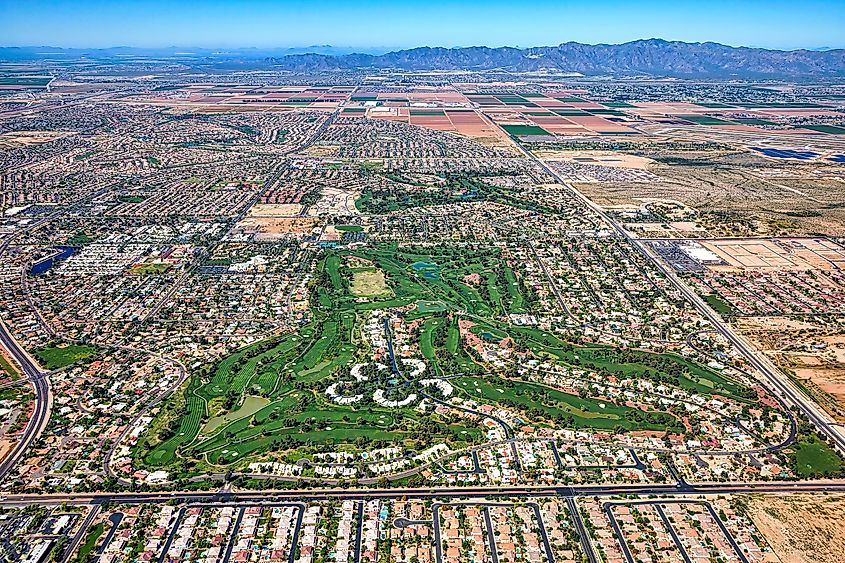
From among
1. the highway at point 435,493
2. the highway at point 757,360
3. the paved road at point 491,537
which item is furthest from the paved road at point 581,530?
the highway at point 757,360

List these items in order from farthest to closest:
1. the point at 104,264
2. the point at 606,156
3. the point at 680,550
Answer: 1. the point at 606,156
2. the point at 104,264
3. the point at 680,550

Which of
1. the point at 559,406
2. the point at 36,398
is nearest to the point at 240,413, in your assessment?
the point at 36,398

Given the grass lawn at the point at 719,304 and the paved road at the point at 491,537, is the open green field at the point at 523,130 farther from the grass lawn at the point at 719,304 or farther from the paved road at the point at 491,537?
the paved road at the point at 491,537

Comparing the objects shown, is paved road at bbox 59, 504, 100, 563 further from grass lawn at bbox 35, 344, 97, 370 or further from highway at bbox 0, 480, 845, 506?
grass lawn at bbox 35, 344, 97, 370

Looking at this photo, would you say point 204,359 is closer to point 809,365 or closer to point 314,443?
point 314,443

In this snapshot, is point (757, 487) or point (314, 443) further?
point (314, 443)

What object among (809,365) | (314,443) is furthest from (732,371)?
(314,443)
